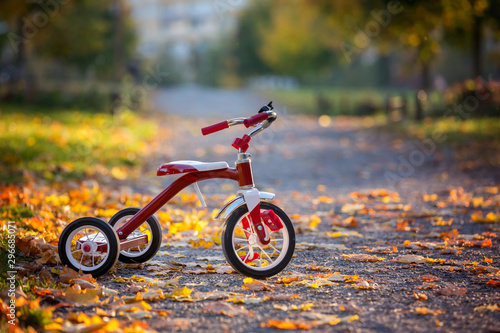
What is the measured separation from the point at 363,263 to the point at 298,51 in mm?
33490

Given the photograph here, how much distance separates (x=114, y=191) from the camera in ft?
26.8

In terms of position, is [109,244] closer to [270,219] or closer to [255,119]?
[270,219]

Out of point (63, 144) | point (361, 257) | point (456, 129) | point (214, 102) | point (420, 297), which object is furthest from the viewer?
point (214, 102)

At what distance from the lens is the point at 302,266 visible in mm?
4613

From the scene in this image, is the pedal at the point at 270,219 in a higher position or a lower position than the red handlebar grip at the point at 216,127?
lower

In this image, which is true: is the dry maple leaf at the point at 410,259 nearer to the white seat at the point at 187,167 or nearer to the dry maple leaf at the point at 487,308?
the dry maple leaf at the point at 487,308

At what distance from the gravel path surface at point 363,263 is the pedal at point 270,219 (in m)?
0.36

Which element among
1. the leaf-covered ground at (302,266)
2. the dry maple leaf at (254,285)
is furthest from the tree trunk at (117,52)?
the dry maple leaf at (254,285)

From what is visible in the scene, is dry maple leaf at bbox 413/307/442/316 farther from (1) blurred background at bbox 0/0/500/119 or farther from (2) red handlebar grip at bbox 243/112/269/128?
(1) blurred background at bbox 0/0/500/119

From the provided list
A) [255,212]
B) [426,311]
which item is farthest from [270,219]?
[426,311]

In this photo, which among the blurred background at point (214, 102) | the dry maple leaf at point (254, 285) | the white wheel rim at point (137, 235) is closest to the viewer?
the dry maple leaf at point (254, 285)

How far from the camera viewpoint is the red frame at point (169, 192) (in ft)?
14.1

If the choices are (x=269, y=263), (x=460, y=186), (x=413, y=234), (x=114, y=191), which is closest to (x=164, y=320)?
(x=269, y=263)

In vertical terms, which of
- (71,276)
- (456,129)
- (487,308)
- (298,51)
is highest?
(298,51)
